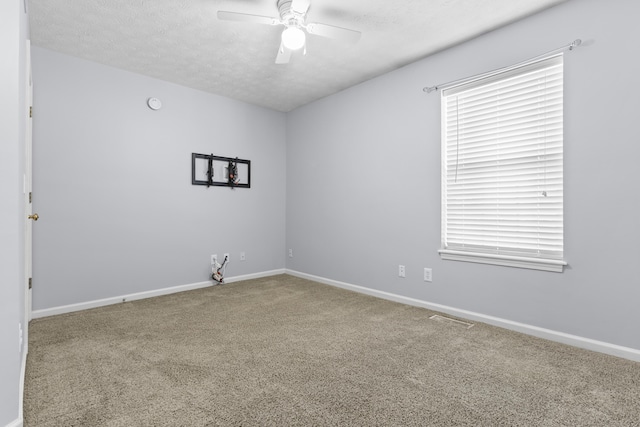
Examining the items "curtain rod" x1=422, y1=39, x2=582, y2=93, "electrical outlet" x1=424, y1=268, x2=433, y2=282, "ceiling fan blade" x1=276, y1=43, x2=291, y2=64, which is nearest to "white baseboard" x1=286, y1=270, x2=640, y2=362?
"electrical outlet" x1=424, y1=268, x2=433, y2=282

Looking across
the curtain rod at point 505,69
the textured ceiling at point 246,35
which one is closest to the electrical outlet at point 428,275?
the curtain rod at point 505,69

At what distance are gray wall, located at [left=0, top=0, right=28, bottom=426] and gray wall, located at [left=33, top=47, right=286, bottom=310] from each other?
2.05 meters

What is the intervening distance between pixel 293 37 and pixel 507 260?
8.09 ft

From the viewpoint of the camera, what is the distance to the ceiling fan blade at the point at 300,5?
2.19 m

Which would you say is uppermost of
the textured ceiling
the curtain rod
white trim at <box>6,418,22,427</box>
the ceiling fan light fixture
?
the textured ceiling

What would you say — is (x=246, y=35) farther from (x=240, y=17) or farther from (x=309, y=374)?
(x=309, y=374)

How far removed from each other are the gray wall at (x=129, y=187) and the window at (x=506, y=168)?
2.79 meters

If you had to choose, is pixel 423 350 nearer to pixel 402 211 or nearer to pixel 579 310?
pixel 579 310

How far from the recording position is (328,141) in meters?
4.40

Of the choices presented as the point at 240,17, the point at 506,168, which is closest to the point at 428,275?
the point at 506,168

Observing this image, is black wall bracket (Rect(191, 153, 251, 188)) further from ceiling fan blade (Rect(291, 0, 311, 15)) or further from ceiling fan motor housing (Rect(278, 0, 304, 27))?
ceiling fan blade (Rect(291, 0, 311, 15))

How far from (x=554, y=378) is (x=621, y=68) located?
6.82 feet

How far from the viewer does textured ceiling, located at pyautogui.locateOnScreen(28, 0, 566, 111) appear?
245cm

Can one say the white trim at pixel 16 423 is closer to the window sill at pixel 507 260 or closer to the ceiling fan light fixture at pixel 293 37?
the ceiling fan light fixture at pixel 293 37
